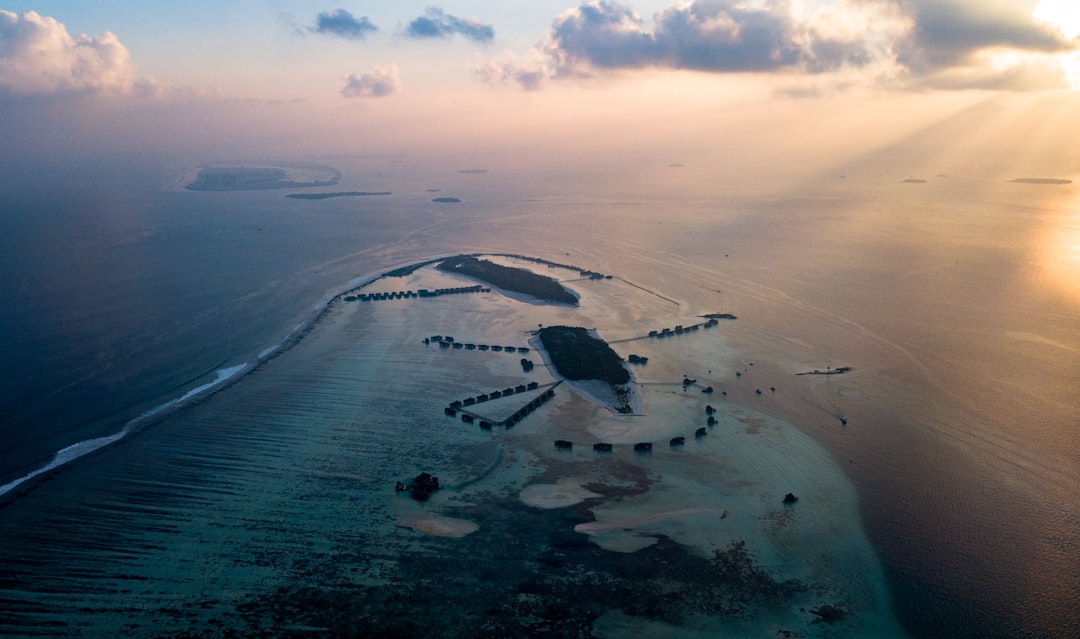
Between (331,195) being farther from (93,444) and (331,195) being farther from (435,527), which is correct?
(435,527)

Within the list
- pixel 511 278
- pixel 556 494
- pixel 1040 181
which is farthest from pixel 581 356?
pixel 1040 181

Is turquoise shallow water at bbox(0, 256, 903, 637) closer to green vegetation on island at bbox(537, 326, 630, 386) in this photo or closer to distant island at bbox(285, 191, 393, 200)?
green vegetation on island at bbox(537, 326, 630, 386)

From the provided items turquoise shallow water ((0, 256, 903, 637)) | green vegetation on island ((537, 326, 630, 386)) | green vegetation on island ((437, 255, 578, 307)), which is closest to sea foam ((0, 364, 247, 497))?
turquoise shallow water ((0, 256, 903, 637))

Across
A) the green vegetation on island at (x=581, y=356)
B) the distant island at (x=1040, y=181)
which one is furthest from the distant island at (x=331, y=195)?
the distant island at (x=1040, y=181)

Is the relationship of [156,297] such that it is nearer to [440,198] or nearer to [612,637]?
[612,637]

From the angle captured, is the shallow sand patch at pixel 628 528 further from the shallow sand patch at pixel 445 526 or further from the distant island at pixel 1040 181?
the distant island at pixel 1040 181
